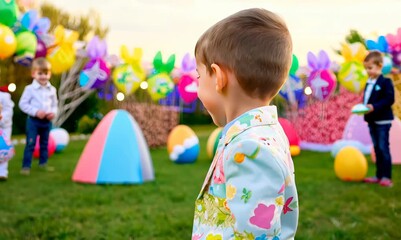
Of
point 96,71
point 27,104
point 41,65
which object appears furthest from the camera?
point 96,71

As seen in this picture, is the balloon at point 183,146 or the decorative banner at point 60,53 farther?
the decorative banner at point 60,53

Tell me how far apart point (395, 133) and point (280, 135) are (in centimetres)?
788

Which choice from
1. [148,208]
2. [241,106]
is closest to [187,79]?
[148,208]

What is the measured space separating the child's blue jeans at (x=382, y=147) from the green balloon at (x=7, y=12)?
17.0ft

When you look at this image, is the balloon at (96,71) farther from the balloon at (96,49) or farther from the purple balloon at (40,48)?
the purple balloon at (40,48)

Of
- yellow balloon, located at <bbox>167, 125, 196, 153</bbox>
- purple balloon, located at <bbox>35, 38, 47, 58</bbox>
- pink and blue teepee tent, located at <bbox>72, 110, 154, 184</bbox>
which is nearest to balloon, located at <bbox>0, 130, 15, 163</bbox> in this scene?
pink and blue teepee tent, located at <bbox>72, 110, 154, 184</bbox>

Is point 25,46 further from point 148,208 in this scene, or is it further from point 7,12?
point 148,208

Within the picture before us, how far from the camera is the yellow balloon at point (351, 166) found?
20.9ft

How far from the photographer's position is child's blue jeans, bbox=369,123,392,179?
19.9 feet

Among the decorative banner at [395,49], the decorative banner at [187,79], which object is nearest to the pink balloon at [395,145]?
the decorative banner at [395,49]

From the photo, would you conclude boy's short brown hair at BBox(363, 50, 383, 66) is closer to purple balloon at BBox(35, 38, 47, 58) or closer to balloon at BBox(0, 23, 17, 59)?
balloon at BBox(0, 23, 17, 59)

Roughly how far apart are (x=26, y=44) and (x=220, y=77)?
7.04 m

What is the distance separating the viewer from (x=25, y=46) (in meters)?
7.89

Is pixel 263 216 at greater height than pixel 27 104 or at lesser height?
greater
